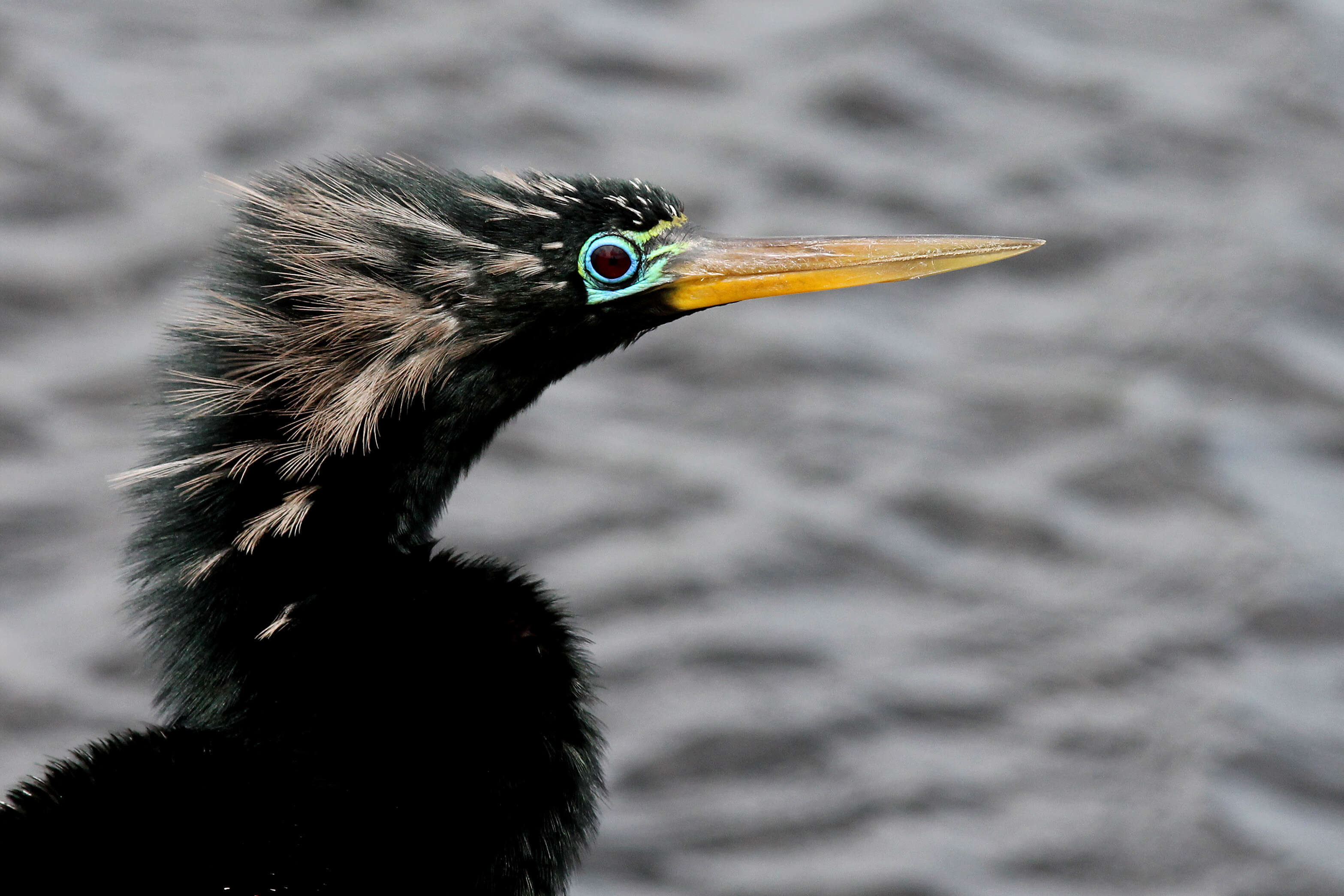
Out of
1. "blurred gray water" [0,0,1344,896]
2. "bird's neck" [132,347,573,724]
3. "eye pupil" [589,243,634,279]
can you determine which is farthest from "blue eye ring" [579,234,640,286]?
"blurred gray water" [0,0,1344,896]

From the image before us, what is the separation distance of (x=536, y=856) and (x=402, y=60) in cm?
534

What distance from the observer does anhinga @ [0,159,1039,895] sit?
346 centimetres

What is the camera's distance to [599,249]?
3.74m

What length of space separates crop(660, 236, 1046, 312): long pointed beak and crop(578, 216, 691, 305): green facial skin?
0.07ft

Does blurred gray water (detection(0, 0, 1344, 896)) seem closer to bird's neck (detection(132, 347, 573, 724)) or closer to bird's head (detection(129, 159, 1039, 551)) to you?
bird's neck (detection(132, 347, 573, 724))

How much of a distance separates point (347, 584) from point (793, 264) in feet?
3.94

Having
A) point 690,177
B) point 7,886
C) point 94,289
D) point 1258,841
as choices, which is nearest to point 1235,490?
point 1258,841

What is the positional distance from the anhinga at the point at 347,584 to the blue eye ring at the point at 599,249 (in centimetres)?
1

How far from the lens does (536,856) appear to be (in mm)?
3594

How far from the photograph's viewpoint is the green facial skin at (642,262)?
3.74 metres

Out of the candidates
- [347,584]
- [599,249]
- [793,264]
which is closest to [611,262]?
[599,249]

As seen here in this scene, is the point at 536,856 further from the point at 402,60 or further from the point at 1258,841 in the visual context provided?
the point at 402,60

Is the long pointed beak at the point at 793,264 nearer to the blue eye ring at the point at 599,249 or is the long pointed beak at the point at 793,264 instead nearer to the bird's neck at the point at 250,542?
the blue eye ring at the point at 599,249

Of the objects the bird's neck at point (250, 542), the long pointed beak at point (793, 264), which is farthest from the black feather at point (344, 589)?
the long pointed beak at point (793, 264)
